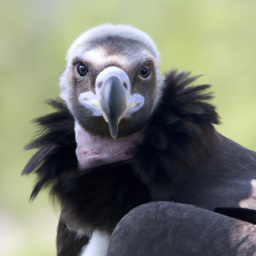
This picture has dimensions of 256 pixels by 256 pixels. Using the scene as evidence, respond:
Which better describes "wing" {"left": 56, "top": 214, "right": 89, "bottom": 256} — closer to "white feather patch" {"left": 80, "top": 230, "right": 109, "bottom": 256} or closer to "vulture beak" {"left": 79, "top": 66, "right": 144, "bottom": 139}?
"white feather patch" {"left": 80, "top": 230, "right": 109, "bottom": 256}

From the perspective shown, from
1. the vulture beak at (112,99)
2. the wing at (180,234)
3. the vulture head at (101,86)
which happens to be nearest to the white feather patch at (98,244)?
the vulture head at (101,86)

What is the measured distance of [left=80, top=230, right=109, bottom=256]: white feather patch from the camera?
7.89ft

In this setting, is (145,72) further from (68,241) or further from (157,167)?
(68,241)

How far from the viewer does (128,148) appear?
235 centimetres

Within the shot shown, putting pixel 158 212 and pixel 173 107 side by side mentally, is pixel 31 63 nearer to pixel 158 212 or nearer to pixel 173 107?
pixel 173 107

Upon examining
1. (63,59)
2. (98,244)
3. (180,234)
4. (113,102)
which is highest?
(113,102)

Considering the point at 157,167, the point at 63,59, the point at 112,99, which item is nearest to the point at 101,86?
the point at 112,99

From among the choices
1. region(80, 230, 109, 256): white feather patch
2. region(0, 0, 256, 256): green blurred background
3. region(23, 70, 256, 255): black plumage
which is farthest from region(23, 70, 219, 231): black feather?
region(0, 0, 256, 256): green blurred background

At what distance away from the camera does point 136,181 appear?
225 centimetres

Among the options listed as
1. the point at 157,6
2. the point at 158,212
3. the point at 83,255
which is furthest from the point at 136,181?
the point at 157,6

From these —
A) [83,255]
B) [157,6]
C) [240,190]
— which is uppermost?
[157,6]

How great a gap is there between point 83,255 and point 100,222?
37 centimetres

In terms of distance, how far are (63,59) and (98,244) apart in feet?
16.9

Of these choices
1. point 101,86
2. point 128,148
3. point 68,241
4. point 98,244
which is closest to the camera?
point 101,86
